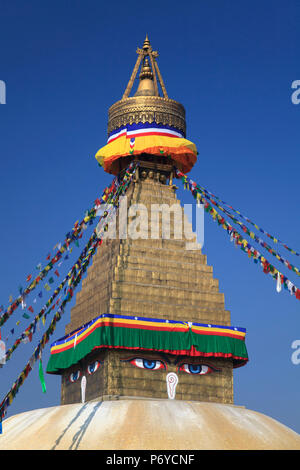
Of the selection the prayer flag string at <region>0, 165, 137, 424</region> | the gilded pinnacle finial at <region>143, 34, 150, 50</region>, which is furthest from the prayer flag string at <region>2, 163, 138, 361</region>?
the gilded pinnacle finial at <region>143, 34, 150, 50</region>

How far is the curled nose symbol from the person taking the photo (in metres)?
21.2

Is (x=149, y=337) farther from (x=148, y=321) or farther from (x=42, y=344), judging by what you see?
(x=42, y=344)

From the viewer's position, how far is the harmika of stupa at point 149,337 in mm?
18250

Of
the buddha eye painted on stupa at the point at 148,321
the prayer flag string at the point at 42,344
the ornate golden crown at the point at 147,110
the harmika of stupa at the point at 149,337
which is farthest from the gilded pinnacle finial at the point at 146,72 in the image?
the prayer flag string at the point at 42,344

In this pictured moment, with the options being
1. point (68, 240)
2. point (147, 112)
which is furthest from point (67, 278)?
point (147, 112)

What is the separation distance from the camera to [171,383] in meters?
21.3

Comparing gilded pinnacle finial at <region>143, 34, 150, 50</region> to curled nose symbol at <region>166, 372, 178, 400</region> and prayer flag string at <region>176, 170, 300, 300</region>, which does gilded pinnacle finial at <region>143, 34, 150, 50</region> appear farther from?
curled nose symbol at <region>166, 372, 178, 400</region>

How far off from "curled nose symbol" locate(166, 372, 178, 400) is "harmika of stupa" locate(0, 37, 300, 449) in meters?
0.03

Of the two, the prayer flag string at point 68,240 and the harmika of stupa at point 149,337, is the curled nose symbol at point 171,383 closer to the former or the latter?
the harmika of stupa at point 149,337

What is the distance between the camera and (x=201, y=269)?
23.7m

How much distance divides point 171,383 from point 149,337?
62.2 inches

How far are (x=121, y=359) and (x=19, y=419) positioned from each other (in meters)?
3.63
